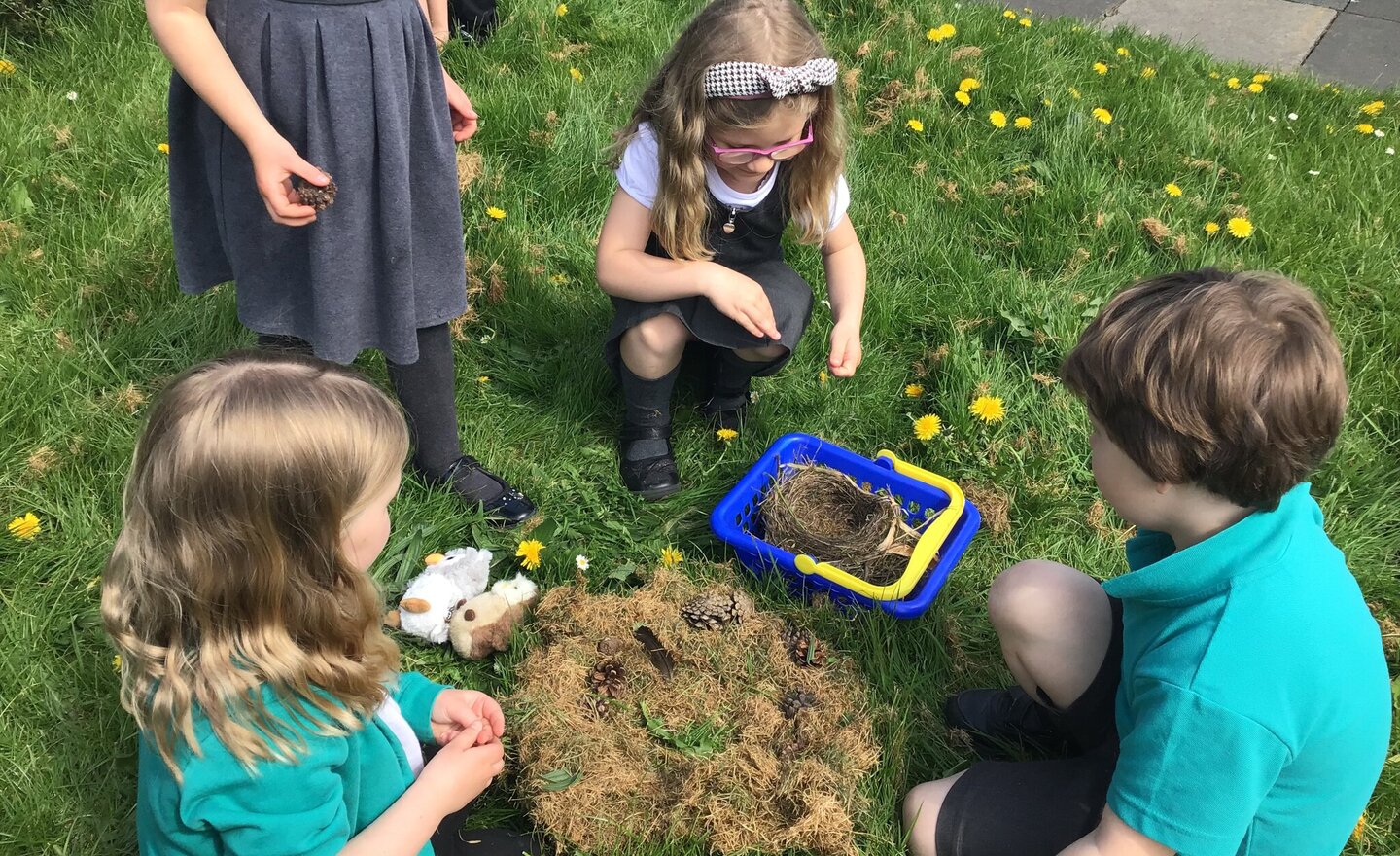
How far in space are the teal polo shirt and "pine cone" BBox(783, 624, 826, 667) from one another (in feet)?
2.32

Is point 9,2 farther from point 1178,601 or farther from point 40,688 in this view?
point 1178,601

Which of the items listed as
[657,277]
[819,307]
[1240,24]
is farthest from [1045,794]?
[1240,24]

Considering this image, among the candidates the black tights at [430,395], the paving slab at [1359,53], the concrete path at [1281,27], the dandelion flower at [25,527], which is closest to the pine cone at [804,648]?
the black tights at [430,395]

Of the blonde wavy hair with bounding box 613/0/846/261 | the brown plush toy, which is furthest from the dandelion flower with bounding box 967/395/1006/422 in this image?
the brown plush toy

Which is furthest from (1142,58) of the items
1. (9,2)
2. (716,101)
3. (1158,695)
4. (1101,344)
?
(9,2)

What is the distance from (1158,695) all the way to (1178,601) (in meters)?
0.14

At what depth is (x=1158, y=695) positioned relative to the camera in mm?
1382

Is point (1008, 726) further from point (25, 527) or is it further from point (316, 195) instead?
point (25, 527)

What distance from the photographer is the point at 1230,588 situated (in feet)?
4.51

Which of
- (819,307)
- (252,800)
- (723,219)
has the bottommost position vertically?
(819,307)

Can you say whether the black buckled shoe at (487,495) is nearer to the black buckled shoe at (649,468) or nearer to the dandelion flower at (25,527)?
the black buckled shoe at (649,468)

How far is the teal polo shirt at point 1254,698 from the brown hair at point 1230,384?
0.10m

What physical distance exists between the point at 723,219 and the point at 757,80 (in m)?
0.42

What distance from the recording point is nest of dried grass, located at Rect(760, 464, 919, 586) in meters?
2.18
